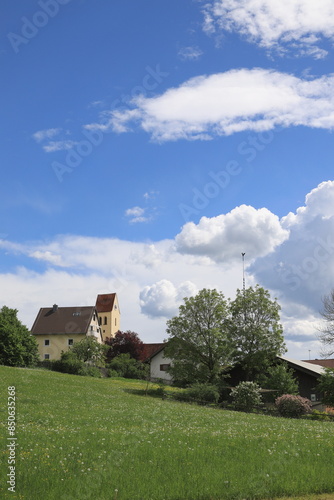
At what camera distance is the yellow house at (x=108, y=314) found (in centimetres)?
12138

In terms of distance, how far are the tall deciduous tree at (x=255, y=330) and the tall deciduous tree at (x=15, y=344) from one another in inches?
1092

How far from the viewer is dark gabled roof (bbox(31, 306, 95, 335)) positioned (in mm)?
94062

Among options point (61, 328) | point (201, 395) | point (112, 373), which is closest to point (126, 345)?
point (61, 328)

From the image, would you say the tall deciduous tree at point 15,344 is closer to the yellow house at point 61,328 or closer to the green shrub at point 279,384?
the yellow house at point 61,328

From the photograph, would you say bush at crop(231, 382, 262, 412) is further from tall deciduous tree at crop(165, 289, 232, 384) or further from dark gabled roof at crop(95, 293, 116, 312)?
dark gabled roof at crop(95, 293, 116, 312)

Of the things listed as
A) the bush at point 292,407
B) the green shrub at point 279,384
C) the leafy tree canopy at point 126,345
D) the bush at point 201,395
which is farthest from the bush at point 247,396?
the leafy tree canopy at point 126,345

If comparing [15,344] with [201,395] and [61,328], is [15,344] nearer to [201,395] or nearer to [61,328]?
[201,395]

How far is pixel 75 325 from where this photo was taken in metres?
94.8

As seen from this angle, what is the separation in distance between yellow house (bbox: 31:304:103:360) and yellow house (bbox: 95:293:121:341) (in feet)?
70.7

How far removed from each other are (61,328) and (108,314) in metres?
29.9

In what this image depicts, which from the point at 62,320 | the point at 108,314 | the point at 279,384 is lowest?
the point at 279,384

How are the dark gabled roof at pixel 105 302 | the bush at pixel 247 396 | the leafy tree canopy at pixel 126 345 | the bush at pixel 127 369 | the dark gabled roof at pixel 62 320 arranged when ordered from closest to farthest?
the bush at pixel 247 396 < the bush at pixel 127 369 < the dark gabled roof at pixel 62 320 < the leafy tree canopy at pixel 126 345 < the dark gabled roof at pixel 105 302

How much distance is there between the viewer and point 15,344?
204 feet

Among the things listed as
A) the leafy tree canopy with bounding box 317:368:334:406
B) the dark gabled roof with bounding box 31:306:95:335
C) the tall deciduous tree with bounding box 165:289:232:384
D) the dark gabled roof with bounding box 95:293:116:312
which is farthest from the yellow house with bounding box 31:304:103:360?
the leafy tree canopy with bounding box 317:368:334:406
